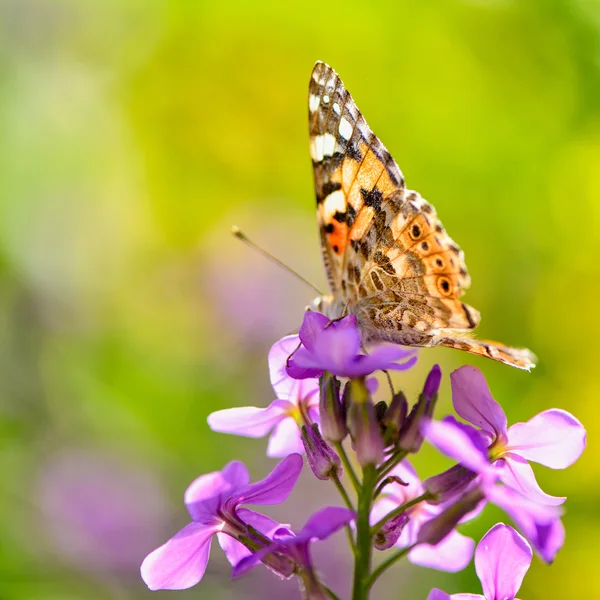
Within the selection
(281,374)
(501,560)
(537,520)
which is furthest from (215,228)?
(537,520)

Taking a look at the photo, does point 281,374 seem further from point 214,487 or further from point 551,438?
point 551,438

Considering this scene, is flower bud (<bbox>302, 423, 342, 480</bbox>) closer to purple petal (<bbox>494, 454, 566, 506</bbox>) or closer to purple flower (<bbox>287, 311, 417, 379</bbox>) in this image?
purple flower (<bbox>287, 311, 417, 379</bbox>)

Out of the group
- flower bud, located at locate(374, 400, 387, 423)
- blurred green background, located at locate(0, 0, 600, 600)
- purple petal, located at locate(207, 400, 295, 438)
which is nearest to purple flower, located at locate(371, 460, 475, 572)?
flower bud, located at locate(374, 400, 387, 423)

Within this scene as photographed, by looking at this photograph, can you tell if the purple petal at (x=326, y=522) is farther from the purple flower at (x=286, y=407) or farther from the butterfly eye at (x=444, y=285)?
the butterfly eye at (x=444, y=285)

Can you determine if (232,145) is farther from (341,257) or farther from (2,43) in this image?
(341,257)

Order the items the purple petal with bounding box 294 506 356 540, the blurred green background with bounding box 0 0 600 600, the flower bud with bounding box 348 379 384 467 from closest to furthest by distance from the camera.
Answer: the purple petal with bounding box 294 506 356 540 < the flower bud with bounding box 348 379 384 467 < the blurred green background with bounding box 0 0 600 600

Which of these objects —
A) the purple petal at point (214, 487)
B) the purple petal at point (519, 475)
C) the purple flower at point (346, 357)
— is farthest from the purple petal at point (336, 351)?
the purple petal at point (519, 475)
